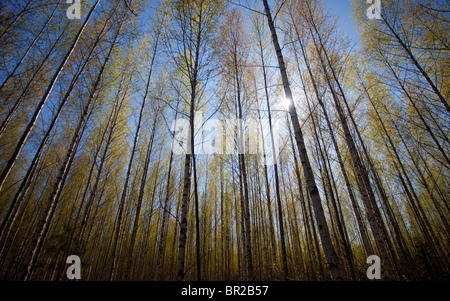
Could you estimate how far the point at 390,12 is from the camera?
6168mm

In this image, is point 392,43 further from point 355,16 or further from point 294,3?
point 294,3

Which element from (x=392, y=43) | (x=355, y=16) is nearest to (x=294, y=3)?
(x=355, y=16)

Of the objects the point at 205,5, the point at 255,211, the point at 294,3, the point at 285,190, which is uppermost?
the point at 294,3

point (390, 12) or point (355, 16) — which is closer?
point (390, 12)

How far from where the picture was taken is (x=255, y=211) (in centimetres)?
842

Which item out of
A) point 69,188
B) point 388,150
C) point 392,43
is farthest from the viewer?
point 69,188
